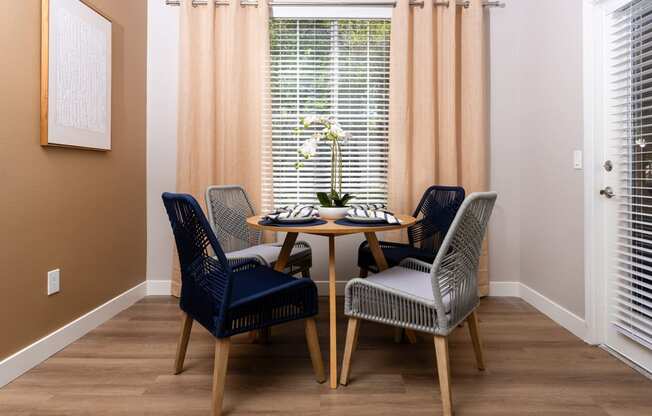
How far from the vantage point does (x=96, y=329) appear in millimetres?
2477

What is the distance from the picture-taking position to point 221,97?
9.89 feet

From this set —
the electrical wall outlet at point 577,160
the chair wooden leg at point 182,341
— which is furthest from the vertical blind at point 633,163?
the chair wooden leg at point 182,341

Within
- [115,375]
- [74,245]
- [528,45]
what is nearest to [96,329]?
[74,245]

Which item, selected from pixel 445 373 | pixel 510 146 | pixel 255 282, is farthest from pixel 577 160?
pixel 255 282

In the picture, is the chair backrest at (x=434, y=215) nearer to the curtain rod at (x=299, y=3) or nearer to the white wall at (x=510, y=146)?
the white wall at (x=510, y=146)

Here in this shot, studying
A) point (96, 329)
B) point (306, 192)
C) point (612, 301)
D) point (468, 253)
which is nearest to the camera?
point (468, 253)

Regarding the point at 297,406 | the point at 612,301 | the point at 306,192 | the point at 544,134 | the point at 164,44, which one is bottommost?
the point at 297,406

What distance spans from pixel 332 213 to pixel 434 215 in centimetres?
91

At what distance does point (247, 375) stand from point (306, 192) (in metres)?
1.66

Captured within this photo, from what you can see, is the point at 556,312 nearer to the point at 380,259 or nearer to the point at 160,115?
the point at 380,259

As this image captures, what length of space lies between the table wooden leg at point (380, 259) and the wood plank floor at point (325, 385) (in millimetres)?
61

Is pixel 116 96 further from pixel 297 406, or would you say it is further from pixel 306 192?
pixel 297 406

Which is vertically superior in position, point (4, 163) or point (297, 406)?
point (4, 163)

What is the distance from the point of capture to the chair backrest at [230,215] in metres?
2.53
